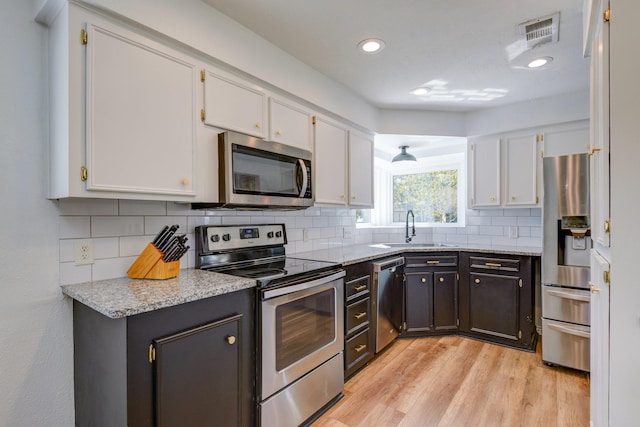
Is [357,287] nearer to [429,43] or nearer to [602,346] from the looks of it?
[602,346]

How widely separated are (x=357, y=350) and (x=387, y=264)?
30.0 inches

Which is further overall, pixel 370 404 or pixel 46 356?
pixel 370 404

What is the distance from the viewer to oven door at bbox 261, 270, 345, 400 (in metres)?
1.68

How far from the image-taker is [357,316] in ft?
8.12

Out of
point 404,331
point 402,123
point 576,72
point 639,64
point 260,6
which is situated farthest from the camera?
point 402,123

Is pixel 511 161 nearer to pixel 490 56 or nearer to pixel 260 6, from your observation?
pixel 490 56

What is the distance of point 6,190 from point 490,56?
2998mm

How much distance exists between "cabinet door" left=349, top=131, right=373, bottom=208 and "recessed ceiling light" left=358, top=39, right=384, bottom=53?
0.86 m

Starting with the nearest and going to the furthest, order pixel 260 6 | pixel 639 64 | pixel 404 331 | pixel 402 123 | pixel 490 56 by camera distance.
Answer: pixel 639 64, pixel 260 6, pixel 490 56, pixel 404 331, pixel 402 123

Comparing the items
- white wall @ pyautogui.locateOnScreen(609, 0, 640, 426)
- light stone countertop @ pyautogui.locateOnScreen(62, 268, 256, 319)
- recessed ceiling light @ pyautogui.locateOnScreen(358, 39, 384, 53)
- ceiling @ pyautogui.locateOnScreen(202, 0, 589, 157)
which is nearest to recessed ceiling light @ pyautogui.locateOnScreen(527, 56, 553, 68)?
ceiling @ pyautogui.locateOnScreen(202, 0, 589, 157)

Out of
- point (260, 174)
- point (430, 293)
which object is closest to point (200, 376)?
point (260, 174)

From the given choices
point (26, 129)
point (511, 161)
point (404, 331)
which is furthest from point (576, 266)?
point (26, 129)

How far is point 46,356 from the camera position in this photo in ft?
4.79

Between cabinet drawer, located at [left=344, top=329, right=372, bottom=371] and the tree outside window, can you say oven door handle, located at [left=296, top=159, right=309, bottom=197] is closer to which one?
cabinet drawer, located at [left=344, top=329, right=372, bottom=371]
